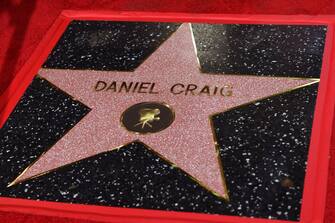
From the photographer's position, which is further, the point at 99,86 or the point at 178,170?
the point at 99,86

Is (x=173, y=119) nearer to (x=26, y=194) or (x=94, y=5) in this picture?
(x=26, y=194)

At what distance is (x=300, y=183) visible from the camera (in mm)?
1267

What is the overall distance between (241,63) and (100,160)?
1.76ft

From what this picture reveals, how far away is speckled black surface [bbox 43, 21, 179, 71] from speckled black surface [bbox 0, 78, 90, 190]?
146 mm

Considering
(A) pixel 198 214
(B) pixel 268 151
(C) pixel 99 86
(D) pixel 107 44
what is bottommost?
(A) pixel 198 214

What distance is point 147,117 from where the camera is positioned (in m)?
1.51

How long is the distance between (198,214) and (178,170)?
15cm

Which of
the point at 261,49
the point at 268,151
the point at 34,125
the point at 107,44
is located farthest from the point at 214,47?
the point at 34,125

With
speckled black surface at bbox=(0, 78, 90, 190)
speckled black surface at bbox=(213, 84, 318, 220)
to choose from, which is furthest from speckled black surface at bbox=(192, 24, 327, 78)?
speckled black surface at bbox=(0, 78, 90, 190)

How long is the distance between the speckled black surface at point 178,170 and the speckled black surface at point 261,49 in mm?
32

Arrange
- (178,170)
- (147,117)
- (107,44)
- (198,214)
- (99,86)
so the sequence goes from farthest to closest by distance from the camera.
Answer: (107,44) → (99,86) → (147,117) → (178,170) → (198,214)

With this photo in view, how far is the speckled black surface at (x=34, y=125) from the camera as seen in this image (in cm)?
144

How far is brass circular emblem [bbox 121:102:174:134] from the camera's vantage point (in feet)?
4.85

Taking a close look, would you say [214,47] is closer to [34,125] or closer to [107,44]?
[107,44]
